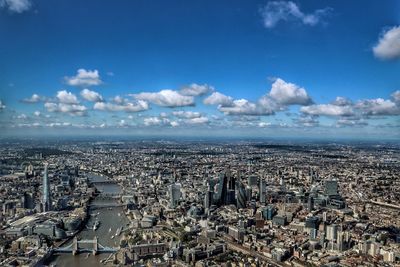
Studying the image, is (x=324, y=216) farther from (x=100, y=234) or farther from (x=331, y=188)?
(x=100, y=234)

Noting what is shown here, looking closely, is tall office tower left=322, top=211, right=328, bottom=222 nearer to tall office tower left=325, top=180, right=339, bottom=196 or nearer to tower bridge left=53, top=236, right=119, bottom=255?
tall office tower left=325, top=180, right=339, bottom=196

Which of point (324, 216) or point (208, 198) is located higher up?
point (208, 198)

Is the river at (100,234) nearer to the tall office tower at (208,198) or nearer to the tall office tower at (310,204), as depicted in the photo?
the tall office tower at (208,198)

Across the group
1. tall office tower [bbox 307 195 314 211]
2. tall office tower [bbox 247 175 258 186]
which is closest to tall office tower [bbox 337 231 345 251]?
tall office tower [bbox 307 195 314 211]

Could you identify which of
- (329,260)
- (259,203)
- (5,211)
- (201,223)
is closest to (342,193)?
(259,203)

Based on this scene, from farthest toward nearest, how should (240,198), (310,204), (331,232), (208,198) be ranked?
(240,198)
(208,198)
(310,204)
(331,232)

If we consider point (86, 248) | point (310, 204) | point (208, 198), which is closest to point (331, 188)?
point (310, 204)

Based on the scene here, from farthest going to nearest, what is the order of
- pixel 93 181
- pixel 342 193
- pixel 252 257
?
pixel 93 181 → pixel 342 193 → pixel 252 257

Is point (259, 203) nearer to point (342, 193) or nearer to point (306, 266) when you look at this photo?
point (342, 193)
